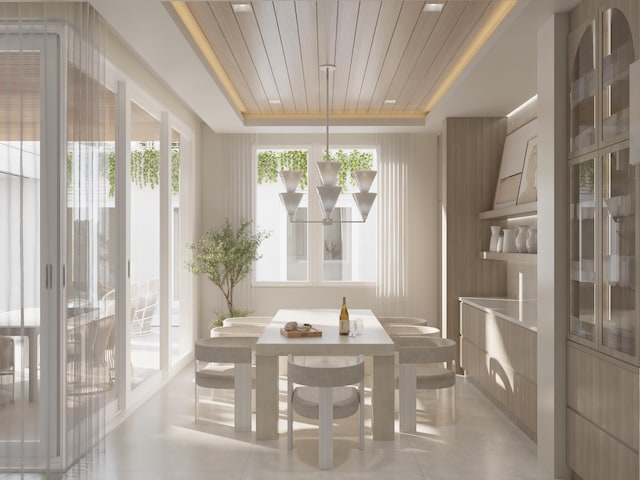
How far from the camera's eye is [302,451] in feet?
13.2

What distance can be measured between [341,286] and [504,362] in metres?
3.01

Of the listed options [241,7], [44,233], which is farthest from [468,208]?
→ [44,233]

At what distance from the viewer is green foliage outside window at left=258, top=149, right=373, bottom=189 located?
7574 millimetres

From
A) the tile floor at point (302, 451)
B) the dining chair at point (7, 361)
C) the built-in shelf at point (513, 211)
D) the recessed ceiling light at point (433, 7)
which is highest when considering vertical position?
the recessed ceiling light at point (433, 7)

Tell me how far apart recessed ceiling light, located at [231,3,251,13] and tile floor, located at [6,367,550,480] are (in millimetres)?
2892

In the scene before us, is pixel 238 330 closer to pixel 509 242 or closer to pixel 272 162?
pixel 272 162

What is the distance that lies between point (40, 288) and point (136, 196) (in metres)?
2.39

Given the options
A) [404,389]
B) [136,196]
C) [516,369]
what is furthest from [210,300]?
[516,369]

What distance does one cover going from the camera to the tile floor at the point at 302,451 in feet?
12.0

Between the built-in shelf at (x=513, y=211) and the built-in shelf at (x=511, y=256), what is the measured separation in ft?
1.17

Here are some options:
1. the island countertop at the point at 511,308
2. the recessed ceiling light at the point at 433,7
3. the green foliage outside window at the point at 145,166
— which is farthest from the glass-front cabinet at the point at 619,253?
the green foliage outside window at the point at 145,166

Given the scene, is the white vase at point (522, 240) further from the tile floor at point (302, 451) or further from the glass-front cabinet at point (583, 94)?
the glass-front cabinet at point (583, 94)

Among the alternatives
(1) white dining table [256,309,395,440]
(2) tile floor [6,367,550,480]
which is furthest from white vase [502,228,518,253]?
(1) white dining table [256,309,395,440]

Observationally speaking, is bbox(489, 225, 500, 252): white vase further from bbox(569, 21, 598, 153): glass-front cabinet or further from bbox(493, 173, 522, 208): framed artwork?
bbox(569, 21, 598, 153): glass-front cabinet
